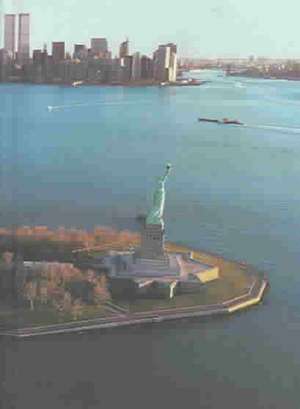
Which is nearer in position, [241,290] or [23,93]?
[241,290]

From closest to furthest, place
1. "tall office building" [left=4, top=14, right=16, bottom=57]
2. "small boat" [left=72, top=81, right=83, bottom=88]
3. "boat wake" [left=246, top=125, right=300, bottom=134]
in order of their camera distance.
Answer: "tall office building" [left=4, top=14, right=16, bottom=57], "small boat" [left=72, top=81, right=83, bottom=88], "boat wake" [left=246, top=125, right=300, bottom=134]

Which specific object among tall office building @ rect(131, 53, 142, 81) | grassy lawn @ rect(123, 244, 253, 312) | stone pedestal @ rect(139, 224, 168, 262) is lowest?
grassy lawn @ rect(123, 244, 253, 312)

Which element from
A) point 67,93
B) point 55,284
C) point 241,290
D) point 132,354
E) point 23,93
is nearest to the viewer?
point 132,354

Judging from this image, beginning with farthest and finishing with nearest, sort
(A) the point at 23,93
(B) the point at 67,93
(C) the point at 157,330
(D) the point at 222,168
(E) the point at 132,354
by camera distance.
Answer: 1. (D) the point at 222,168
2. (B) the point at 67,93
3. (A) the point at 23,93
4. (C) the point at 157,330
5. (E) the point at 132,354

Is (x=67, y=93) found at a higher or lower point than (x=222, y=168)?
higher

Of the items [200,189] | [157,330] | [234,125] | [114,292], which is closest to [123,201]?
[200,189]

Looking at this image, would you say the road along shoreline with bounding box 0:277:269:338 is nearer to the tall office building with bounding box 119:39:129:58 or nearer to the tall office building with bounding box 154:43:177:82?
the tall office building with bounding box 154:43:177:82

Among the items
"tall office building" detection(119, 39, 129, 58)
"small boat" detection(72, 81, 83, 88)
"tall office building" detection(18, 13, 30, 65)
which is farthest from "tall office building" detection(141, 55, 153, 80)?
"tall office building" detection(18, 13, 30, 65)

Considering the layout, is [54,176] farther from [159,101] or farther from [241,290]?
[241,290]
